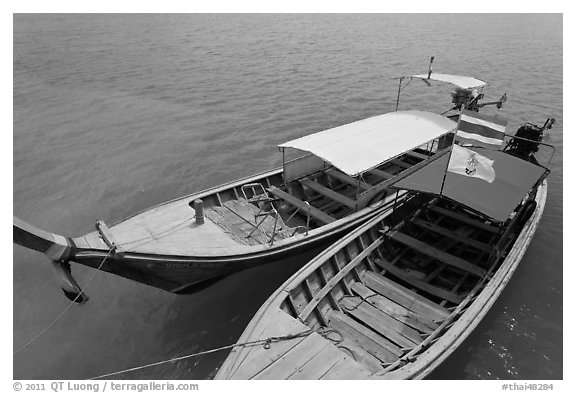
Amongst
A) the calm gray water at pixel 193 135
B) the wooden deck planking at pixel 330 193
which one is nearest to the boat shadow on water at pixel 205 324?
the calm gray water at pixel 193 135

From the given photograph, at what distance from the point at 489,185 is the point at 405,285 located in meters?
3.72

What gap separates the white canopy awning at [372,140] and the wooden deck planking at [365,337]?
421cm

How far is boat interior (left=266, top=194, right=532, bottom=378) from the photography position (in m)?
8.71

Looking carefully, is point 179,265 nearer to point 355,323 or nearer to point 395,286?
A: point 355,323

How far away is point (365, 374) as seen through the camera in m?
6.82

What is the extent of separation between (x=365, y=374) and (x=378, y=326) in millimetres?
2533

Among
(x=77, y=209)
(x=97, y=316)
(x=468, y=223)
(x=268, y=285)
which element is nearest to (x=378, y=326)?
(x=268, y=285)

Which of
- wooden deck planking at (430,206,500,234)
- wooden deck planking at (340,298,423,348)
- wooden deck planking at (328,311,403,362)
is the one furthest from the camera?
wooden deck planking at (430,206,500,234)

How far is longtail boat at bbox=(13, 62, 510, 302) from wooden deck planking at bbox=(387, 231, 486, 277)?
1.37m

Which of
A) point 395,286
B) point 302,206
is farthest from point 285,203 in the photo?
point 395,286

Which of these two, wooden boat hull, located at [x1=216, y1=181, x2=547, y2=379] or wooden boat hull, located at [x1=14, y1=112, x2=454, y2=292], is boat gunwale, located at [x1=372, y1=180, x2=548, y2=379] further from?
wooden boat hull, located at [x1=14, y1=112, x2=454, y2=292]

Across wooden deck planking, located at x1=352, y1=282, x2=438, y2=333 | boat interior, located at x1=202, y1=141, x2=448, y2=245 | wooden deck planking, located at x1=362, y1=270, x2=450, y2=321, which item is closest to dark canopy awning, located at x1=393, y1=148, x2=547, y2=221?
boat interior, located at x1=202, y1=141, x2=448, y2=245

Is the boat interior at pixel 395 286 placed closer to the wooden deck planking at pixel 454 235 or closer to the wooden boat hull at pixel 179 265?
the wooden deck planking at pixel 454 235

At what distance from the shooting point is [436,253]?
35.6 ft
